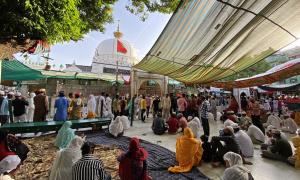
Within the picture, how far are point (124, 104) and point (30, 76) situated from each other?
14.8 feet

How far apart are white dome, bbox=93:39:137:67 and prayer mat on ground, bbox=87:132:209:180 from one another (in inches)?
873

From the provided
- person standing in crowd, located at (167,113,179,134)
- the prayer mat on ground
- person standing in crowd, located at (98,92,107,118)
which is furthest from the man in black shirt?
person standing in crowd, located at (98,92,107,118)

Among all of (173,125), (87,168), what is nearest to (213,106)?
(173,125)

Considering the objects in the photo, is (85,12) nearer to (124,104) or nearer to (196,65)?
(196,65)

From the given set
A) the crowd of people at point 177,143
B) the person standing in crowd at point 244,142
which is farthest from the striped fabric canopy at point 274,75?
the person standing in crowd at point 244,142

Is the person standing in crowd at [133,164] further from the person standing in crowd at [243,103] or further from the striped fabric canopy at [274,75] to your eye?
the person standing in crowd at [243,103]

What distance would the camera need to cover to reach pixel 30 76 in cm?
870

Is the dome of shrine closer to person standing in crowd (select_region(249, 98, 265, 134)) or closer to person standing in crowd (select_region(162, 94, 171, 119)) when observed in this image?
person standing in crowd (select_region(162, 94, 171, 119))

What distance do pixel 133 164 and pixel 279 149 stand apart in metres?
3.92

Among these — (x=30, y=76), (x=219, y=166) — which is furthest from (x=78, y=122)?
(x=219, y=166)

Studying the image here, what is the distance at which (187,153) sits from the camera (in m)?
4.33

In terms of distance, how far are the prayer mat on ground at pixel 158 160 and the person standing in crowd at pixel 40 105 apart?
1948 mm

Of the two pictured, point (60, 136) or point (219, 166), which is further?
point (60, 136)

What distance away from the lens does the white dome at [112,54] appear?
2892 cm
